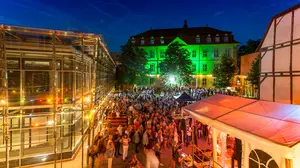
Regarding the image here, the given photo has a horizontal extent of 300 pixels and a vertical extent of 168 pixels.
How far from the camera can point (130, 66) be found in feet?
121

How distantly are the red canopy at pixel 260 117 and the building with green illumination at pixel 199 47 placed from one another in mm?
38167

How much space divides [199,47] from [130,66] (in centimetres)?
2057

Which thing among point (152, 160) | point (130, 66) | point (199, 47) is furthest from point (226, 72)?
point (152, 160)

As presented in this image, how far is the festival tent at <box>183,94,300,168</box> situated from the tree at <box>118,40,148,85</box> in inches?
1166

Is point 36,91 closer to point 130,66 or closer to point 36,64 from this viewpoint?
point 36,64

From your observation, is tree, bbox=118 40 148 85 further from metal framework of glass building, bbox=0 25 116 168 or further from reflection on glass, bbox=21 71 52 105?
reflection on glass, bbox=21 71 52 105

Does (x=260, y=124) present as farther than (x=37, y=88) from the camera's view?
No

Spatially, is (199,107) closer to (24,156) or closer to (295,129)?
(295,129)

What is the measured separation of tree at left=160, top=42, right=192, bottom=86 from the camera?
126 feet

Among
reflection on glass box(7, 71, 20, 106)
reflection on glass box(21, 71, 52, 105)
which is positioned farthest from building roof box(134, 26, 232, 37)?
reflection on glass box(7, 71, 20, 106)

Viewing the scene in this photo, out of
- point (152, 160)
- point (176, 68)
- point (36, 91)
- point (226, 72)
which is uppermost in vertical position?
point (176, 68)

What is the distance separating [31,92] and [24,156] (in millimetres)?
2799

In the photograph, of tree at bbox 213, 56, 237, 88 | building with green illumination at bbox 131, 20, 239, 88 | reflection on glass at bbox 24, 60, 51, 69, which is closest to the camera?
reflection on glass at bbox 24, 60, 51, 69

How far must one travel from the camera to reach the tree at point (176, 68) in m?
38.3
